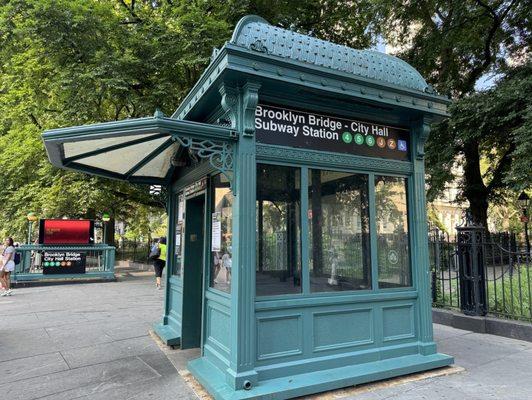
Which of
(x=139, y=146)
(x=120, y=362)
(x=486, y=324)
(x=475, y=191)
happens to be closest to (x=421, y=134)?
(x=486, y=324)

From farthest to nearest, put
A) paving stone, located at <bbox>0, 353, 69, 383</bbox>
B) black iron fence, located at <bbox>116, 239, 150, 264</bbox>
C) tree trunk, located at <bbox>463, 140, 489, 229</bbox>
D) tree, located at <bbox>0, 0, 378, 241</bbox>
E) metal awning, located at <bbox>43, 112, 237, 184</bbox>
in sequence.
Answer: black iron fence, located at <bbox>116, 239, 150, 264</bbox>
tree trunk, located at <bbox>463, 140, 489, 229</bbox>
tree, located at <bbox>0, 0, 378, 241</bbox>
paving stone, located at <bbox>0, 353, 69, 383</bbox>
metal awning, located at <bbox>43, 112, 237, 184</bbox>

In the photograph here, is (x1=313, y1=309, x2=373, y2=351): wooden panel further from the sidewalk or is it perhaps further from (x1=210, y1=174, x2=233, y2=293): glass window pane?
(x1=210, y1=174, x2=233, y2=293): glass window pane

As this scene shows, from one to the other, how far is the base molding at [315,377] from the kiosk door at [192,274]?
1109 mm

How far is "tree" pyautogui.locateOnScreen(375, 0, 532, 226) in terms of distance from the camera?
46.5ft

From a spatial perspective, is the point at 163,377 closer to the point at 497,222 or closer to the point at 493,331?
the point at 493,331

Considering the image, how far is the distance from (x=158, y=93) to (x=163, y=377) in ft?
32.8

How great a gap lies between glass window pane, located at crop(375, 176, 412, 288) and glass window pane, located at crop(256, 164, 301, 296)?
1.24 m

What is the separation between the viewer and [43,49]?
12719 mm

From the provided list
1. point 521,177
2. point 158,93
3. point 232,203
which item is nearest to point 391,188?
point 232,203

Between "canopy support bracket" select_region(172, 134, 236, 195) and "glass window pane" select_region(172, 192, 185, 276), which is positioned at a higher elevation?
"canopy support bracket" select_region(172, 134, 236, 195)

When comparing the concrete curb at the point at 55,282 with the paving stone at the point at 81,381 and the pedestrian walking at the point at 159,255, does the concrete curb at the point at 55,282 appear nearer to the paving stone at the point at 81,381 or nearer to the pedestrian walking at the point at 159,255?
the pedestrian walking at the point at 159,255

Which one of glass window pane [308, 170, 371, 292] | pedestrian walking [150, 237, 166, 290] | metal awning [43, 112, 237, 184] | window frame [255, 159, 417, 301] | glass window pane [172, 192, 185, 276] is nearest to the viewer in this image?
metal awning [43, 112, 237, 184]

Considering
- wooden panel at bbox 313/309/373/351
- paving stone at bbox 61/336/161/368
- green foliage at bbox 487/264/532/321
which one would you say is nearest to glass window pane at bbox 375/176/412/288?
wooden panel at bbox 313/309/373/351

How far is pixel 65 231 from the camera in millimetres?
15109
